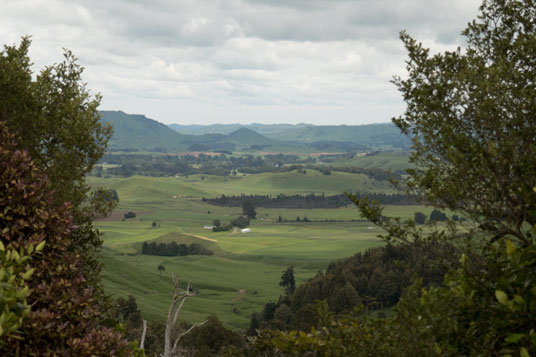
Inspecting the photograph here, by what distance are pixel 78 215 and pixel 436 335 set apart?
12.1 metres

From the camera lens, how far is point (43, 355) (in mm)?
7977

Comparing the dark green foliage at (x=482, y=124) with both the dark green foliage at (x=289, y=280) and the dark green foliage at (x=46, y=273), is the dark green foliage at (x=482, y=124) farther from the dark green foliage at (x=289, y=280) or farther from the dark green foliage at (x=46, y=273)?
the dark green foliage at (x=289, y=280)

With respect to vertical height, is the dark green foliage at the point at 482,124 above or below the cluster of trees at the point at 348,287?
above

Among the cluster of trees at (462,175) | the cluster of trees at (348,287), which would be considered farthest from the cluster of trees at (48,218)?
the cluster of trees at (348,287)

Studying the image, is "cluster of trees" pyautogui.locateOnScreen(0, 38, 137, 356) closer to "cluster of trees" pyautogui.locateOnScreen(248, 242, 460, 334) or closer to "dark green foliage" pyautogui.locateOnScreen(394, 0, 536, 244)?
"dark green foliage" pyautogui.locateOnScreen(394, 0, 536, 244)

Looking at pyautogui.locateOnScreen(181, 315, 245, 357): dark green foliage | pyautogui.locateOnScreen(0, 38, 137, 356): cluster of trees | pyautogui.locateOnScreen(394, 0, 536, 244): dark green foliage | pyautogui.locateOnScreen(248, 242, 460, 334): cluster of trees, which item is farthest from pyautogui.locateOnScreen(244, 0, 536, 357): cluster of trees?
pyautogui.locateOnScreen(248, 242, 460, 334): cluster of trees

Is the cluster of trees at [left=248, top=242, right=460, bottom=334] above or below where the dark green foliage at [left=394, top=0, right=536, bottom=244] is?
→ below

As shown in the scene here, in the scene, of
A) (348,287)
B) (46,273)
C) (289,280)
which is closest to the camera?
(46,273)

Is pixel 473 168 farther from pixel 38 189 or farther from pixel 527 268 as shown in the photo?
pixel 38 189

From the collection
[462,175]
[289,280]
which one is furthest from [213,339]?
[289,280]

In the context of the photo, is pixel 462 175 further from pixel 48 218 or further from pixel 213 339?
pixel 213 339

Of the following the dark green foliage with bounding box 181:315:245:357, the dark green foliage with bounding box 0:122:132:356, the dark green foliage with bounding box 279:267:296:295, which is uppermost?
the dark green foliage with bounding box 0:122:132:356

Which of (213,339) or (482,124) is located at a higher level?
(482,124)

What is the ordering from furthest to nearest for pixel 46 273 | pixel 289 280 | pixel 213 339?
pixel 289 280 → pixel 213 339 → pixel 46 273
